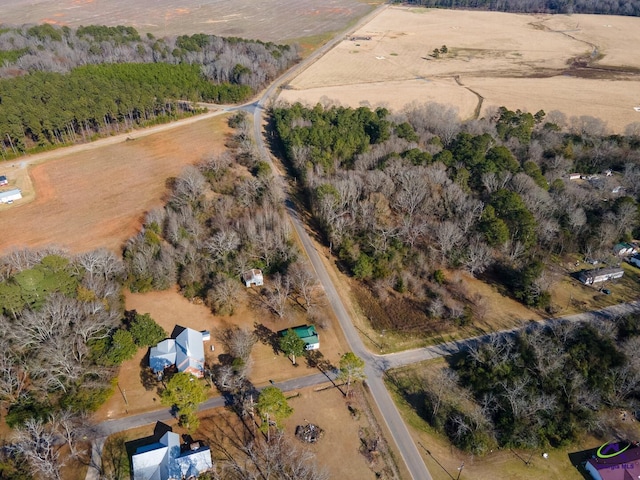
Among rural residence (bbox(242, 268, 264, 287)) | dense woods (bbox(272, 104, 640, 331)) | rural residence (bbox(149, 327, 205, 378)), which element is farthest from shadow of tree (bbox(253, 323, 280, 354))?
dense woods (bbox(272, 104, 640, 331))

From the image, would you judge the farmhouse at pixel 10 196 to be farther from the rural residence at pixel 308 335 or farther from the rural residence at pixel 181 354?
the rural residence at pixel 308 335

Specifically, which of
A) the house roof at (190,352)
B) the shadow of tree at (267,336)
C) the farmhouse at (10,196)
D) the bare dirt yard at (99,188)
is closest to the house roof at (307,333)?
the shadow of tree at (267,336)

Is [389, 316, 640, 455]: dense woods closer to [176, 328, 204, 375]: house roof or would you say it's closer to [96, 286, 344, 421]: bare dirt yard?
[96, 286, 344, 421]: bare dirt yard

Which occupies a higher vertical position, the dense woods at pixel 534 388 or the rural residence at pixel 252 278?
the rural residence at pixel 252 278

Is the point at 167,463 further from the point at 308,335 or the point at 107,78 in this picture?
the point at 107,78

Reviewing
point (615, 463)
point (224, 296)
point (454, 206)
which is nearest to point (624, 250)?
point (454, 206)
